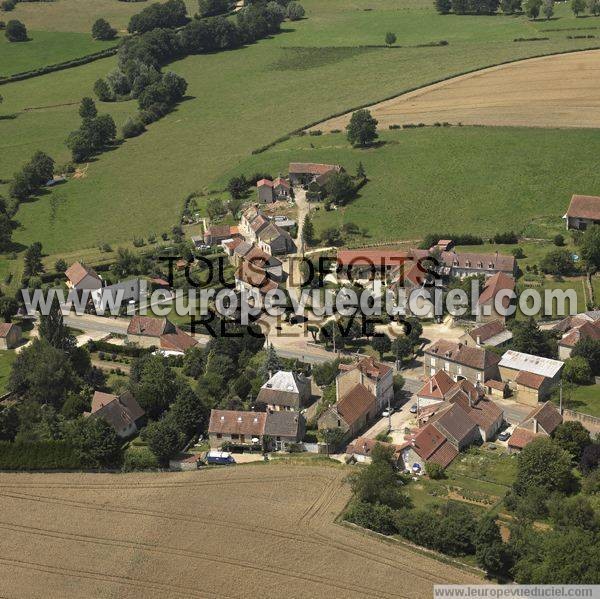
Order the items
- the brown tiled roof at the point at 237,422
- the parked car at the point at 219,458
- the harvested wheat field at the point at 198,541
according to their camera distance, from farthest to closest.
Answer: the brown tiled roof at the point at 237,422 < the parked car at the point at 219,458 < the harvested wheat field at the point at 198,541

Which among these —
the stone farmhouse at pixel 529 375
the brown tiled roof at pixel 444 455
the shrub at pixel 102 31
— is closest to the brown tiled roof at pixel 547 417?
the stone farmhouse at pixel 529 375

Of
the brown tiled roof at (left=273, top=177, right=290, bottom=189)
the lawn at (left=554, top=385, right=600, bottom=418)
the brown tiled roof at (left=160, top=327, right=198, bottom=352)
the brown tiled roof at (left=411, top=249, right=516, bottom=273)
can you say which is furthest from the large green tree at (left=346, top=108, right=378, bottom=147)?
the lawn at (left=554, top=385, right=600, bottom=418)

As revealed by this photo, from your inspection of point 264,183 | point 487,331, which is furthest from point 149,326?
point 264,183

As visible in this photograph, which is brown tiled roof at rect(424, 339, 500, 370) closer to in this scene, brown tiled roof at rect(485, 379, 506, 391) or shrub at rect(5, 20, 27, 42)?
brown tiled roof at rect(485, 379, 506, 391)

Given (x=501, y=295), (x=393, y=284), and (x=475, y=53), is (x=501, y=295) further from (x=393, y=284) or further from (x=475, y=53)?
(x=475, y=53)

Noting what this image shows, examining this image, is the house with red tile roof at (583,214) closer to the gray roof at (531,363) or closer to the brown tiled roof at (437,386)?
the gray roof at (531,363)

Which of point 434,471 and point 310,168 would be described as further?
point 310,168

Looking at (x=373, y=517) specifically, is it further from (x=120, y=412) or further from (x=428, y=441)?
(x=120, y=412)
